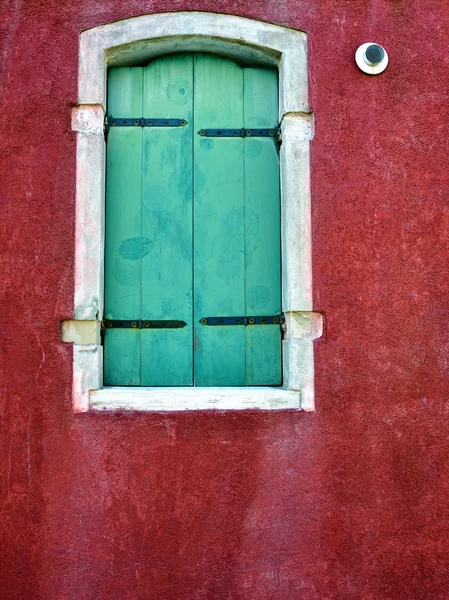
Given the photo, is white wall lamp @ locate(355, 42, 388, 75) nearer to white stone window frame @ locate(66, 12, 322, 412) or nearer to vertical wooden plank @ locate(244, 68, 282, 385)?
white stone window frame @ locate(66, 12, 322, 412)

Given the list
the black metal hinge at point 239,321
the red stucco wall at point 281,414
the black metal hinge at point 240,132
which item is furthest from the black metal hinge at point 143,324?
the black metal hinge at point 240,132

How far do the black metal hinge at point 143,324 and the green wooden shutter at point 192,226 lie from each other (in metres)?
0.03

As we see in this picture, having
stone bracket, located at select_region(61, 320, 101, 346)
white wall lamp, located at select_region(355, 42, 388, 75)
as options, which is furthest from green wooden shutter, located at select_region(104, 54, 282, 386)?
white wall lamp, located at select_region(355, 42, 388, 75)

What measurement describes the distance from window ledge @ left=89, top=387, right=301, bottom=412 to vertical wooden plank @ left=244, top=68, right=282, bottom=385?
19cm

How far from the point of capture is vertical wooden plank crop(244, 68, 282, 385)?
3484 millimetres

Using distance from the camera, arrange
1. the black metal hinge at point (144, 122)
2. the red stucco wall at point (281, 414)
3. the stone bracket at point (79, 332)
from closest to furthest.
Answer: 1. the red stucco wall at point (281, 414)
2. the stone bracket at point (79, 332)
3. the black metal hinge at point (144, 122)

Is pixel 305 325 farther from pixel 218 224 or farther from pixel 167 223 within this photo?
pixel 167 223

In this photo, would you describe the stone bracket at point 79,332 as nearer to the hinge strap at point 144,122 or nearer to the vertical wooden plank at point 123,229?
the vertical wooden plank at point 123,229

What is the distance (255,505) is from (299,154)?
1.77 meters

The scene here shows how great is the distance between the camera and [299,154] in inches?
134

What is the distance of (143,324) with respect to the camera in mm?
3484

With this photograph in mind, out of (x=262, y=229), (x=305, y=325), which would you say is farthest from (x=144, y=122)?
(x=305, y=325)

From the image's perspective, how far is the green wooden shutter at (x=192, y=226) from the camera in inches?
137

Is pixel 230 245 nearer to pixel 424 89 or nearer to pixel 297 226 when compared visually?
pixel 297 226
